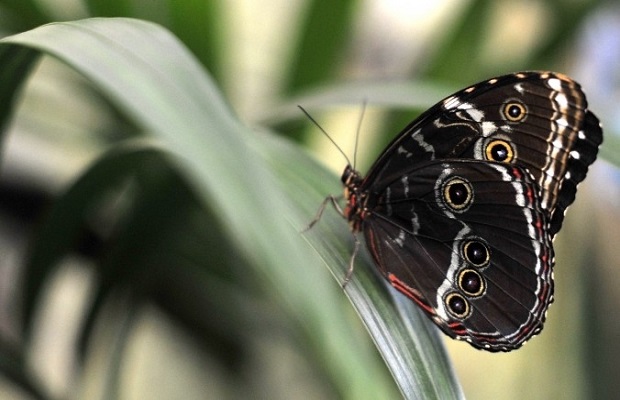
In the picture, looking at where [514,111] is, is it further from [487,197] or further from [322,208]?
[322,208]

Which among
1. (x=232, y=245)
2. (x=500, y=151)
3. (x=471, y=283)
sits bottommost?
(x=232, y=245)

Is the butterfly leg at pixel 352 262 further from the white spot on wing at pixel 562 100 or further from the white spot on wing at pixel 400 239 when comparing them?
the white spot on wing at pixel 562 100

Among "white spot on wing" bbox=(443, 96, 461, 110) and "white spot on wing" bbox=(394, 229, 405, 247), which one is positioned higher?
"white spot on wing" bbox=(443, 96, 461, 110)

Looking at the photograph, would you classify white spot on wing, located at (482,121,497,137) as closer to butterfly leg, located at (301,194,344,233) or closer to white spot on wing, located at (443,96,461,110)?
white spot on wing, located at (443,96,461,110)

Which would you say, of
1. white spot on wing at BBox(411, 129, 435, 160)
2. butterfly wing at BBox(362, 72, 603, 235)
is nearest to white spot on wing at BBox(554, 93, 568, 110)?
butterfly wing at BBox(362, 72, 603, 235)

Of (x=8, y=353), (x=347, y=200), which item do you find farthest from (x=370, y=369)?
(x=8, y=353)

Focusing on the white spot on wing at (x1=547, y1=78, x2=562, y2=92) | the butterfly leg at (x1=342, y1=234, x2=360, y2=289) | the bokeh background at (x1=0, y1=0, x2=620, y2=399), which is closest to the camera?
the butterfly leg at (x1=342, y1=234, x2=360, y2=289)

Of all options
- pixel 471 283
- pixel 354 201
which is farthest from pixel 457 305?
pixel 354 201
